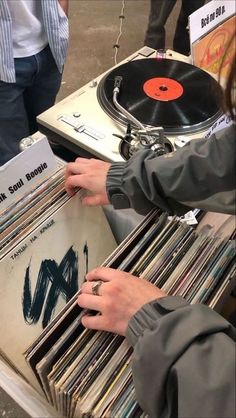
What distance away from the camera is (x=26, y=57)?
3.68ft

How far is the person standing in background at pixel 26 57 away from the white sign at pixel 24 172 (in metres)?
0.42

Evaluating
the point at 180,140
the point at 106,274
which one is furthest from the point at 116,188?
the point at 180,140

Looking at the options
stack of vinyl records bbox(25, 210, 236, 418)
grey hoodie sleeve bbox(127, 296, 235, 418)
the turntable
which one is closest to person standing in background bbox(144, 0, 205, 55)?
the turntable

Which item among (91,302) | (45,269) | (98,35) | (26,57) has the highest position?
(26,57)

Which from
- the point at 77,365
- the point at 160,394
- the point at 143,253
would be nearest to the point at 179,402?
the point at 160,394

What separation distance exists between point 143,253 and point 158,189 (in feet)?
0.35

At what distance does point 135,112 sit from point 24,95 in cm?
49

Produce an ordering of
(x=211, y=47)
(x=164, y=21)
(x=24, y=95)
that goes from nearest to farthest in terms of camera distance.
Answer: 1. (x=211, y=47)
2. (x=24, y=95)
3. (x=164, y=21)

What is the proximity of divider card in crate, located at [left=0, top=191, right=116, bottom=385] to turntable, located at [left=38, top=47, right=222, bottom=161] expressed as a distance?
0.66ft

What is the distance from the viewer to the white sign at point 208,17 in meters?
1.07

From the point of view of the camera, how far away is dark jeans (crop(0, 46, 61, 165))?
114 centimetres

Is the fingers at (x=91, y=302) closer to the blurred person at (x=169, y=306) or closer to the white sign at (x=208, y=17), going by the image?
the blurred person at (x=169, y=306)

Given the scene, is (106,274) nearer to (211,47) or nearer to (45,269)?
(45,269)

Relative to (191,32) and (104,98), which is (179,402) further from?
(191,32)
